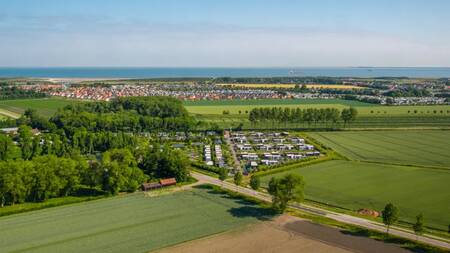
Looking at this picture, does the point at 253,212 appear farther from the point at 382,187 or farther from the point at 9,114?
the point at 9,114

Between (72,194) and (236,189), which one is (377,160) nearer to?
(236,189)

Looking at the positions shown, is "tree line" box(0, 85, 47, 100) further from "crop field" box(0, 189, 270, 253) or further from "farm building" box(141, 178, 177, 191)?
"crop field" box(0, 189, 270, 253)

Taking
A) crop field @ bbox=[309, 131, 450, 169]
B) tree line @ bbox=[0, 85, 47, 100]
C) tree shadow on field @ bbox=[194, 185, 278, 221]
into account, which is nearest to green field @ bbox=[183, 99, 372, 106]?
crop field @ bbox=[309, 131, 450, 169]

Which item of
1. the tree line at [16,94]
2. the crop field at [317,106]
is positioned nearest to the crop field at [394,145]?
the crop field at [317,106]

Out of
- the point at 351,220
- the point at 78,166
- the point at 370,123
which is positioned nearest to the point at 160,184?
the point at 78,166

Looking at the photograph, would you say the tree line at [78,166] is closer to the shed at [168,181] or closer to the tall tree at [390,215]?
the shed at [168,181]
